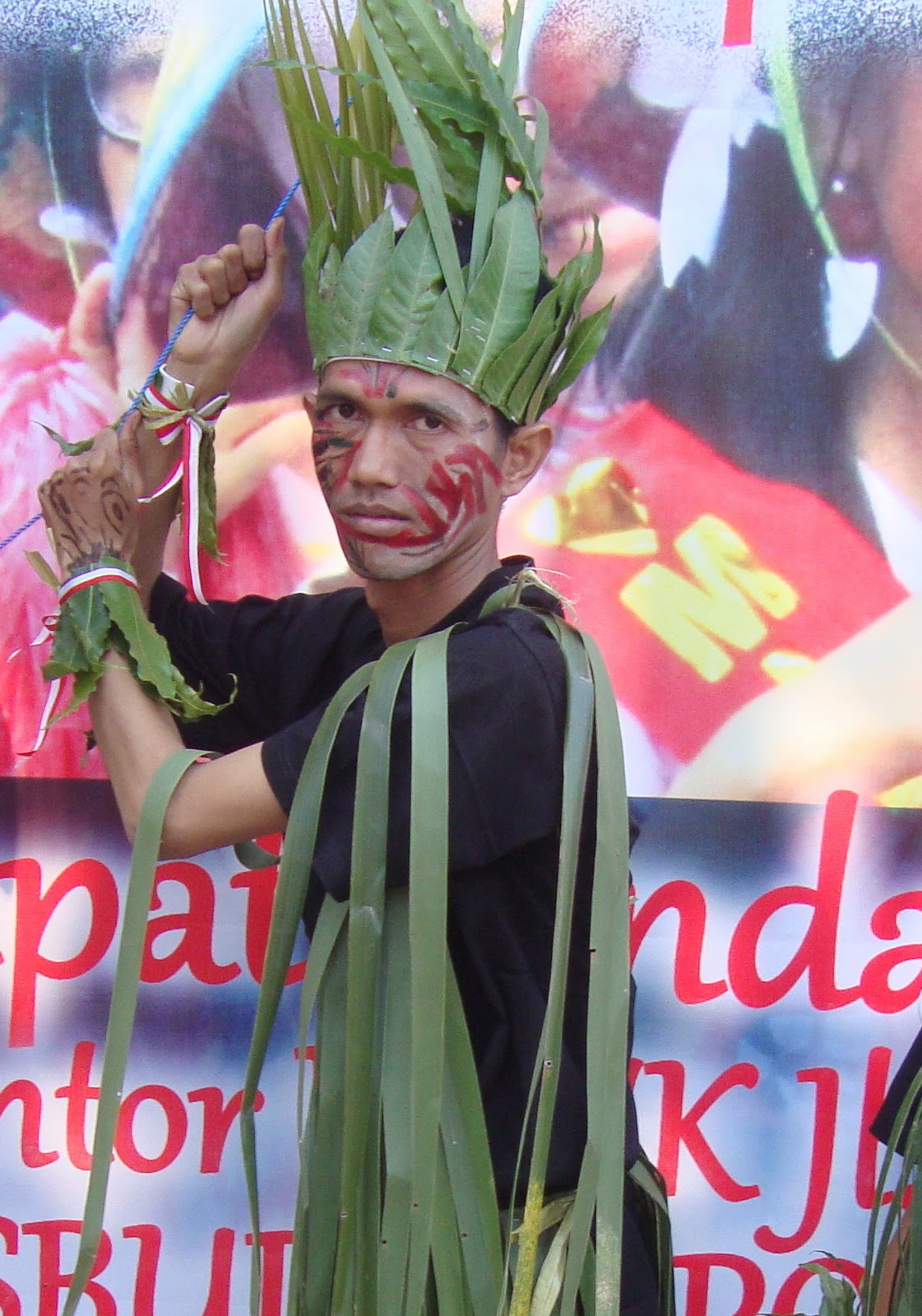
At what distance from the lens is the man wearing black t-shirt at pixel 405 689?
3.55 ft

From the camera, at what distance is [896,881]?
5.78 ft

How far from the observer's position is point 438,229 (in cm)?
119

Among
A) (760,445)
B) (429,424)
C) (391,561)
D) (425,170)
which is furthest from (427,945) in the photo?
(760,445)

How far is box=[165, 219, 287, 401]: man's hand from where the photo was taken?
1.38m

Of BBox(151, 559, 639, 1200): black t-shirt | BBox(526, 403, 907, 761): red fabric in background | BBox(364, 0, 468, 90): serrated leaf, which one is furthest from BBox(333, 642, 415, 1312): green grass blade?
BBox(526, 403, 907, 761): red fabric in background

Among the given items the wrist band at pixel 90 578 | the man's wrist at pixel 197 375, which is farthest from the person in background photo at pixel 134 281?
the wrist band at pixel 90 578

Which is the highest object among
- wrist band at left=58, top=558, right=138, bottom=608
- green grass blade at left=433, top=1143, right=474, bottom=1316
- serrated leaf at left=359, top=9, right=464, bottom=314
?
serrated leaf at left=359, top=9, right=464, bottom=314

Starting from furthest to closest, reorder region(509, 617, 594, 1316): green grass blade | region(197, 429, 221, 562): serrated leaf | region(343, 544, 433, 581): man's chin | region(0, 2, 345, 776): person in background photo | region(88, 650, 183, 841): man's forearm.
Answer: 1. region(0, 2, 345, 776): person in background photo
2. region(197, 429, 221, 562): serrated leaf
3. region(343, 544, 433, 581): man's chin
4. region(88, 650, 183, 841): man's forearm
5. region(509, 617, 594, 1316): green grass blade

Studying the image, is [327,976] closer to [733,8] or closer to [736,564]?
[736,564]

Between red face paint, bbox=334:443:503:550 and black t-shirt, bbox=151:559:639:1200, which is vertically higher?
red face paint, bbox=334:443:503:550

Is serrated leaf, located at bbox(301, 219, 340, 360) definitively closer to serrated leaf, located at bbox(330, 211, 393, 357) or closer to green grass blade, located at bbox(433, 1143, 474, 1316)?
serrated leaf, located at bbox(330, 211, 393, 357)

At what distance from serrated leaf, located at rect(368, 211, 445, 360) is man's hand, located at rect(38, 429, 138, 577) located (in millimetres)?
292

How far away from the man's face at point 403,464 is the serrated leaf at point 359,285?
0.02 m

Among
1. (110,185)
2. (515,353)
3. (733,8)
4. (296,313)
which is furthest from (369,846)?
(733,8)
